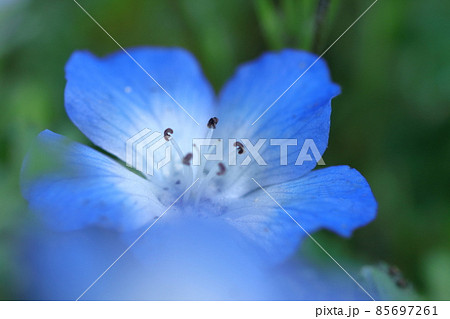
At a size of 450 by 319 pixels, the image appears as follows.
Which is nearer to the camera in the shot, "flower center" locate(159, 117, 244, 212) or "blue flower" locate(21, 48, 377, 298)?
"blue flower" locate(21, 48, 377, 298)

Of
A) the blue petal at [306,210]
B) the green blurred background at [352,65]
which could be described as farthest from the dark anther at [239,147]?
the green blurred background at [352,65]

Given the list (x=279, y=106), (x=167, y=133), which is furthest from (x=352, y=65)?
(x=167, y=133)

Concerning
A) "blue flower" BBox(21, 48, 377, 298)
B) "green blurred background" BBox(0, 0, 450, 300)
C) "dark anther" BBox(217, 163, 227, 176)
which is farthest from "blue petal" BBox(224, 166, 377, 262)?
"green blurred background" BBox(0, 0, 450, 300)

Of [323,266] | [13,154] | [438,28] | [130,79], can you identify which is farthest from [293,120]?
[438,28]

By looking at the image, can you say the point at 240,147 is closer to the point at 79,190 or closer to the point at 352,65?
the point at 79,190

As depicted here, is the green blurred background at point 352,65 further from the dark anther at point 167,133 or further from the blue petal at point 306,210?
the blue petal at point 306,210

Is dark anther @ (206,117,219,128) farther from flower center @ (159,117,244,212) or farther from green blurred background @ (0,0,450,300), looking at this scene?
green blurred background @ (0,0,450,300)
